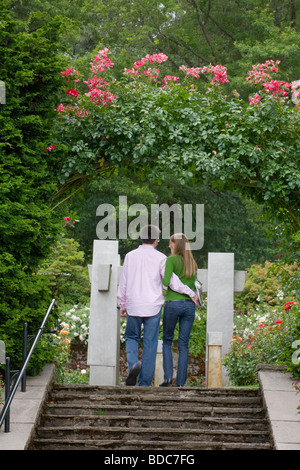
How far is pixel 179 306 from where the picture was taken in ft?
21.1

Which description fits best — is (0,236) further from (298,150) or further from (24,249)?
(298,150)

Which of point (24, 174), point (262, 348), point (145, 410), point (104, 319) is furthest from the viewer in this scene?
point (104, 319)

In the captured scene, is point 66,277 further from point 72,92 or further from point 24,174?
point 24,174

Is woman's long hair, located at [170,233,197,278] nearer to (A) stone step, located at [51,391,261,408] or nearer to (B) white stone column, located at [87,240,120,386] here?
(A) stone step, located at [51,391,261,408]

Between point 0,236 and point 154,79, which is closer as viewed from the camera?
point 0,236

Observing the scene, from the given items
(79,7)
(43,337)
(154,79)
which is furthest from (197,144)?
(79,7)

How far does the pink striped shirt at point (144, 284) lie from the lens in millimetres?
6312

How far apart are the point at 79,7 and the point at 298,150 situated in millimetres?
13364

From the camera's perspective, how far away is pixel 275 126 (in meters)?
7.00

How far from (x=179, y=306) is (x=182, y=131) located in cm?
195

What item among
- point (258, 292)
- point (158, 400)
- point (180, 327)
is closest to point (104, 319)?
point (180, 327)

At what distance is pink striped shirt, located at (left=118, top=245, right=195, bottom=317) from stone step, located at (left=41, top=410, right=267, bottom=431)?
4.53 feet

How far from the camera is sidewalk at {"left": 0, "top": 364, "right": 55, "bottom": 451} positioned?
4.27 meters

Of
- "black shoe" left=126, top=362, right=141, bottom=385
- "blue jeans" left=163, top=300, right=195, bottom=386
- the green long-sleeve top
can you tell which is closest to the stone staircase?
"black shoe" left=126, top=362, right=141, bottom=385
